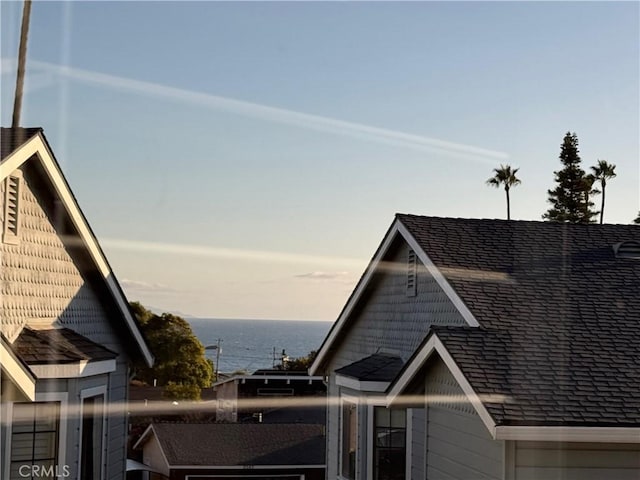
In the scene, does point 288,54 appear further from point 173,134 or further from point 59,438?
point 59,438

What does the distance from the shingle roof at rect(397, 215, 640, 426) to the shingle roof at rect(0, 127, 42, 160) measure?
5.09 meters

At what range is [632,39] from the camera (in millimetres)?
11008

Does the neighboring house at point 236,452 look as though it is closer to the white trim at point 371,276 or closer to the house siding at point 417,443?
the white trim at point 371,276

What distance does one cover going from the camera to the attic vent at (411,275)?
13.4 metres

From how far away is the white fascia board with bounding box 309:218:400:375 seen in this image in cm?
1393

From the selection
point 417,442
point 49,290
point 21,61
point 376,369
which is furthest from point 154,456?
point 21,61

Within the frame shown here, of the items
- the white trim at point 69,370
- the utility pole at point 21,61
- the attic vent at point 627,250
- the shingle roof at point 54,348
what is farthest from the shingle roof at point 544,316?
the utility pole at point 21,61

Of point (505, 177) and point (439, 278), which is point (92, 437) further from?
point (505, 177)

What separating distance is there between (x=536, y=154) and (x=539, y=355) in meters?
7.96

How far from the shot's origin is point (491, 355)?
9383 mm

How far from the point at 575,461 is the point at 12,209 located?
22.0ft

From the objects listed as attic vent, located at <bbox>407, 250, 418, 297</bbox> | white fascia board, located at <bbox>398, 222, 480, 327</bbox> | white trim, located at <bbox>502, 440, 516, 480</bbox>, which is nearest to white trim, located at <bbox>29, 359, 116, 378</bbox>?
white fascia board, located at <bbox>398, 222, 480, 327</bbox>

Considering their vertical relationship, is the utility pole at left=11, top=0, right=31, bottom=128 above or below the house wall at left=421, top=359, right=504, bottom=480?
above

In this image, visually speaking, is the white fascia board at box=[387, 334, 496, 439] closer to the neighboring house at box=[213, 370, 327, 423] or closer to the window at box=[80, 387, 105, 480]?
the window at box=[80, 387, 105, 480]
